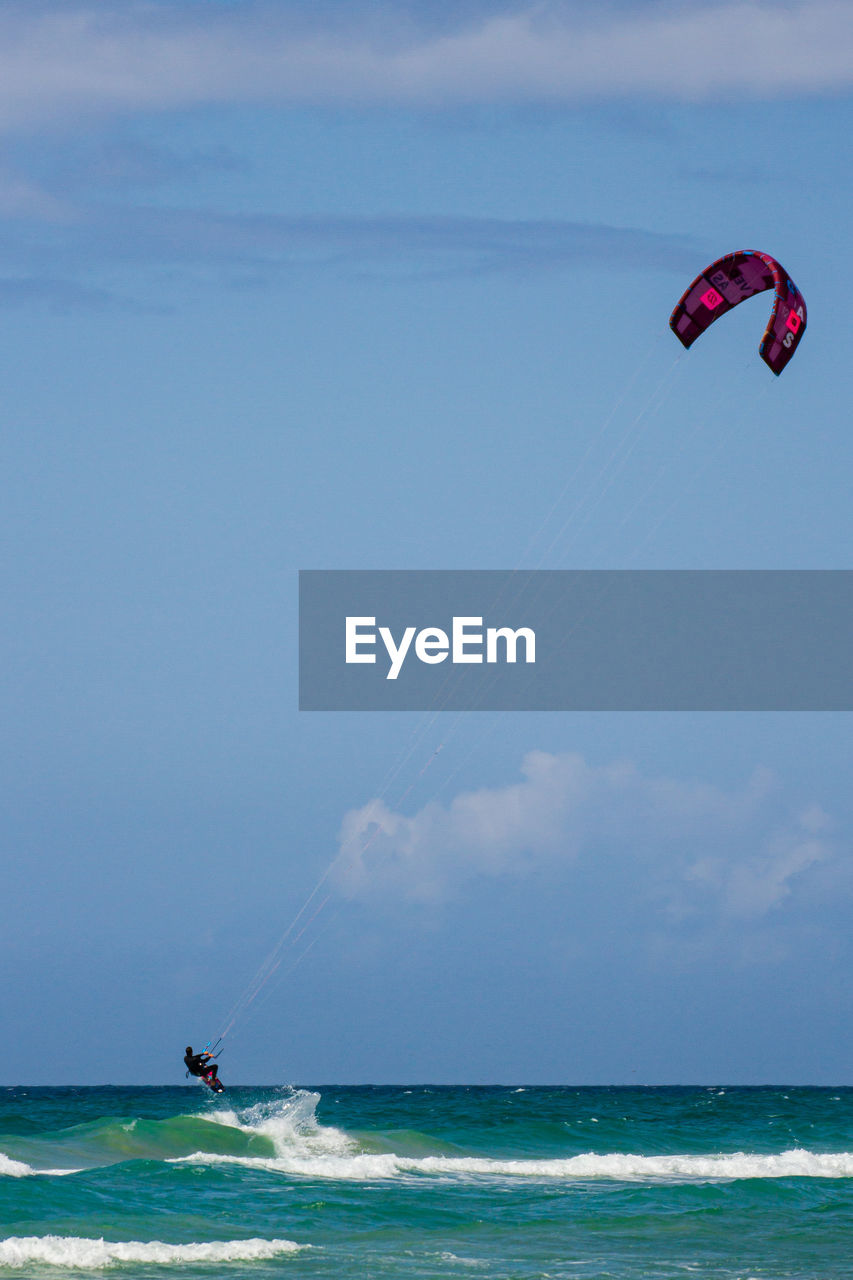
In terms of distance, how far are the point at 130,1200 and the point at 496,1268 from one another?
20.1 feet

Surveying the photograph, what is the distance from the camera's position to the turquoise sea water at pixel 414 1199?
56.2ft

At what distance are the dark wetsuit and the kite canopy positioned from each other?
1252cm

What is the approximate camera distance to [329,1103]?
156ft

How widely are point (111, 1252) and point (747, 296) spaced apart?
1576cm

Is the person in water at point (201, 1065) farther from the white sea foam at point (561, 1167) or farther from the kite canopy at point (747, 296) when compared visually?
the kite canopy at point (747, 296)

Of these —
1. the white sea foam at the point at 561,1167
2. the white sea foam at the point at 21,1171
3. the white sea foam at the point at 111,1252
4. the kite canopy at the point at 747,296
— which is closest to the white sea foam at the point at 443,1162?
the white sea foam at the point at 561,1167

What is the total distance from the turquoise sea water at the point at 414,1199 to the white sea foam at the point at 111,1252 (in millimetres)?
31

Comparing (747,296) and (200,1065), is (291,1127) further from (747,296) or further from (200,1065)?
(747,296)

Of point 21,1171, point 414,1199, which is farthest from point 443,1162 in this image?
point 21,1171

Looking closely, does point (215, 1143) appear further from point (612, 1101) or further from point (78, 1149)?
point (612, 1101)

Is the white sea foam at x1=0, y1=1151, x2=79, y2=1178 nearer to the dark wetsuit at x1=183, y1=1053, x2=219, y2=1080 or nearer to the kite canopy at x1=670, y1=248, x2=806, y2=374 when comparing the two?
the dark wetsuit at x1=183, y1=1053, x2=219, y2=1080

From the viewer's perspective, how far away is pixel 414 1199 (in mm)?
22156

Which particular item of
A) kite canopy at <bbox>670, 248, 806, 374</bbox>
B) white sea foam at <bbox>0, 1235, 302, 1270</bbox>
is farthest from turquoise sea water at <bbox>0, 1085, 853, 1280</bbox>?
kite canopy at <bbox>670, 248, 806, 374</bbox>

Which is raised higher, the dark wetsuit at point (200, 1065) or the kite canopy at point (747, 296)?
the kite canopy at point (747, 296)
